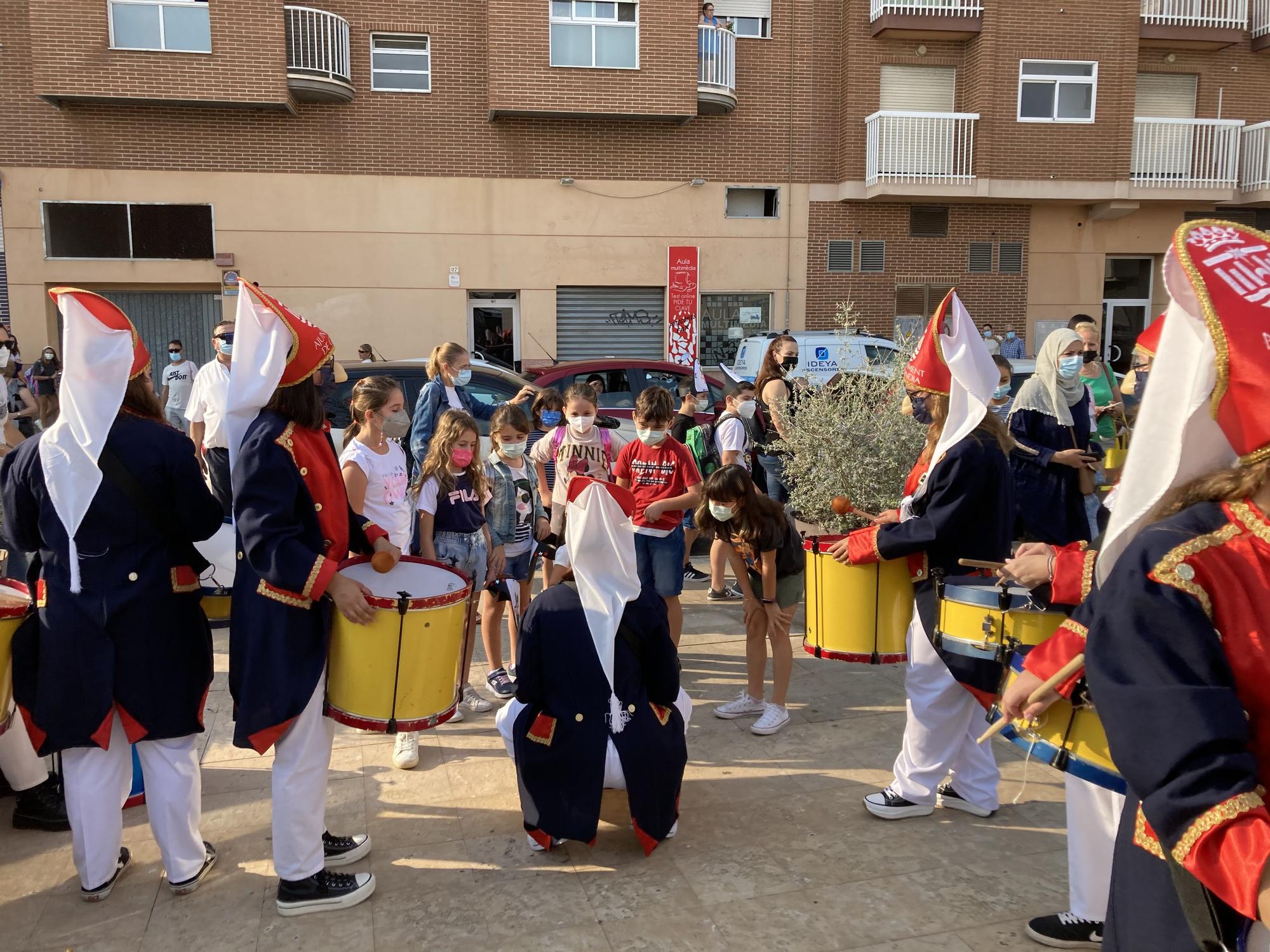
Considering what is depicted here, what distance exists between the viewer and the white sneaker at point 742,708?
5449mm

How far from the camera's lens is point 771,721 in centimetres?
524

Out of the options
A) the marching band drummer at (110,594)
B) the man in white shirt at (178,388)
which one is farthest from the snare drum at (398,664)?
the man in white shirt at (178,388)

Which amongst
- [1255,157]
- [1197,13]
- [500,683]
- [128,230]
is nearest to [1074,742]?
[500,683]

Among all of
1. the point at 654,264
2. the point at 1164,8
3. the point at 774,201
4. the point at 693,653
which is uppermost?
the point at 1164,8

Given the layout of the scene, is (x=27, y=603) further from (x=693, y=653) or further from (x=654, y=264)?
(x=654, y=264)

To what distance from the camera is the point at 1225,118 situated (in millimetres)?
21000

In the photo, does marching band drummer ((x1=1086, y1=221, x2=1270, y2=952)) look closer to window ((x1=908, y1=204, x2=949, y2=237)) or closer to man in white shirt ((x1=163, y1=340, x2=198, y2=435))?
man in white shirt ((x1=163, y1=340, x2=198, y2=435))

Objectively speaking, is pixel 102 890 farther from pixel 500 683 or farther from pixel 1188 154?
pixel 1188 154

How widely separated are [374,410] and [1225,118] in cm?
2206

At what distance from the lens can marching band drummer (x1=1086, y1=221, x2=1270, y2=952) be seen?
1567 mm

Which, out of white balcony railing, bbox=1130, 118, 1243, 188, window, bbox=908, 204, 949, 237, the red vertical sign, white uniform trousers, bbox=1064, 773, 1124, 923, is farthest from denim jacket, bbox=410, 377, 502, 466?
white balcony railing, bbox=1130, 118, 1243, 188

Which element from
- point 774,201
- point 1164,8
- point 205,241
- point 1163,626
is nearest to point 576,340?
point 774,201

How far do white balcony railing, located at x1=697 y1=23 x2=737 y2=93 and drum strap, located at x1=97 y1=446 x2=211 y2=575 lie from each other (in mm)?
17661

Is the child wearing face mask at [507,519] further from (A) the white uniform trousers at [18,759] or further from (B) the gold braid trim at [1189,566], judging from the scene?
(B) the gold braid trim at [1189,566]
